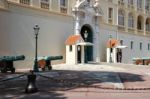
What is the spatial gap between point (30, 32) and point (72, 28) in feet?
19.5

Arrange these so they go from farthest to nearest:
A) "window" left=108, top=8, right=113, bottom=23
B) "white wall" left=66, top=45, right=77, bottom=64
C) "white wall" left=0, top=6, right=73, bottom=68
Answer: "window" left=108, top=8, right=113, bottom=23 < "white wall" left=66, top=45, right=77, bottom=64 < "white wall" left=0, top=6, right=73, bottom=68

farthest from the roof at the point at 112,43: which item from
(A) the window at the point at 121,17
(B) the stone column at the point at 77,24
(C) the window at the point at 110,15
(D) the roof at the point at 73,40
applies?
(D) the roof at the point at 73,40

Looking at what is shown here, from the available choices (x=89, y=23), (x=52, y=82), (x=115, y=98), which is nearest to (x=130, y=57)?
(x=89, y=23)

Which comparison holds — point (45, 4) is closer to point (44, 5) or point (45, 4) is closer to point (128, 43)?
point (44, 5)

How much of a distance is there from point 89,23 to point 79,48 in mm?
4473

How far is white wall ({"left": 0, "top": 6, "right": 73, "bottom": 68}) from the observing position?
25.3m

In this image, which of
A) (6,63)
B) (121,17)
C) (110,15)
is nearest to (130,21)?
(121,17)

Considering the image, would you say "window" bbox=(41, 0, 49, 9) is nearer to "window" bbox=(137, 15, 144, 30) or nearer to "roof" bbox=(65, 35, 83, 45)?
"roof" bbox=(65, 35, 83, 45)

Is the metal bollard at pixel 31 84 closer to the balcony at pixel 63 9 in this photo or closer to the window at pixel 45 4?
the window at pixel 45 4

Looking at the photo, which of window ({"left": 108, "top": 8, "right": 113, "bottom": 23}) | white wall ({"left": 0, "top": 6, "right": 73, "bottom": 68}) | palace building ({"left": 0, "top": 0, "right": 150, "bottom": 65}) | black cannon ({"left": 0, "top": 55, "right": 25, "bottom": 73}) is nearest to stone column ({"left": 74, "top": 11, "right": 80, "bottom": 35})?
palace building ({"left": 0, "top": 0, "right": 150, "bottom": 65})

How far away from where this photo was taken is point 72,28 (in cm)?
3212

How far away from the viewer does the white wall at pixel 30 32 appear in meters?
25.3

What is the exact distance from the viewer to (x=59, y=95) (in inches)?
489

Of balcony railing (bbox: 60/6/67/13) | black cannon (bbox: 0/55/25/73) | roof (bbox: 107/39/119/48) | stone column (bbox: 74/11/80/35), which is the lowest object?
black cannon (bbox: 0/55/25/73)
